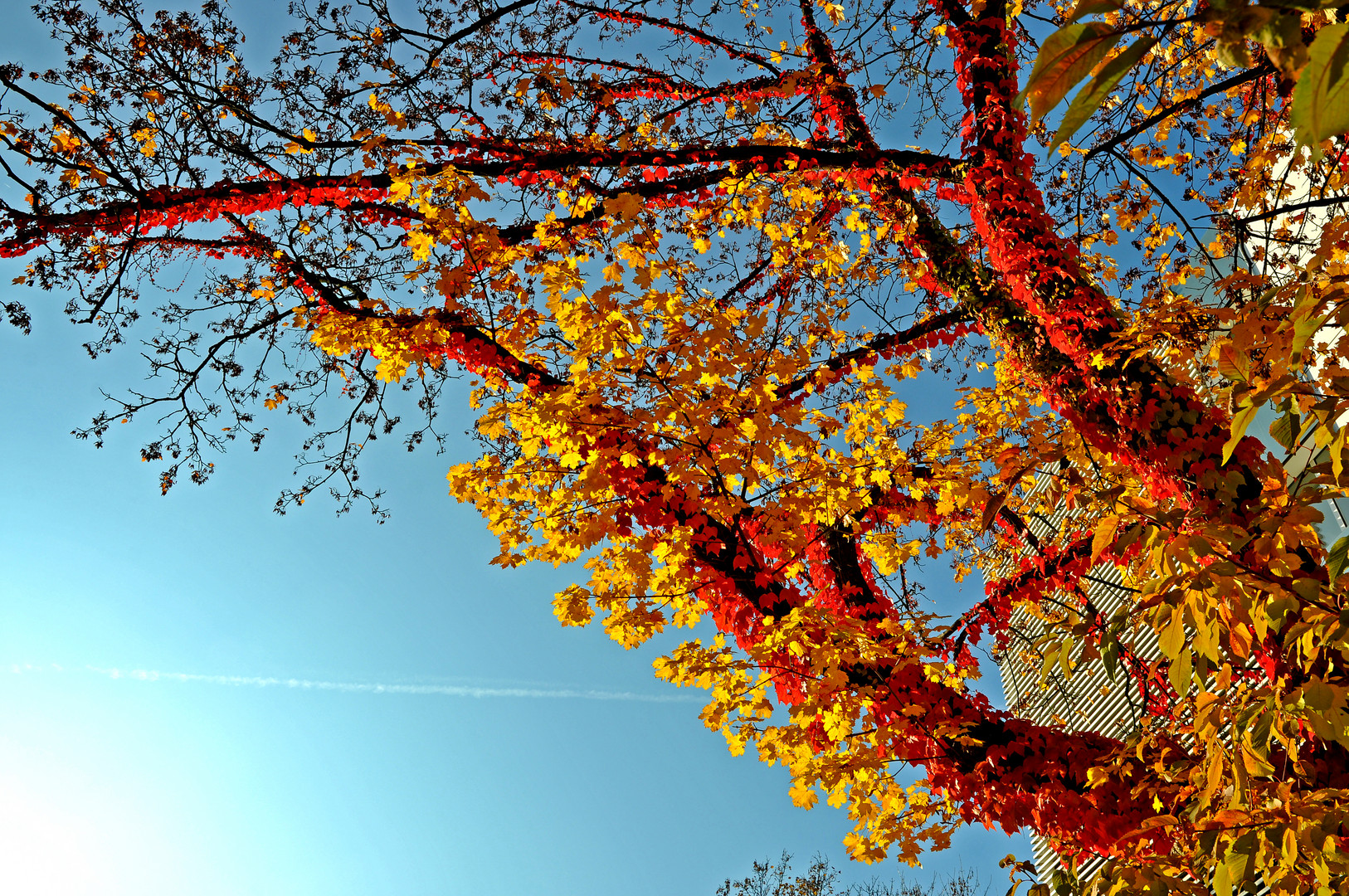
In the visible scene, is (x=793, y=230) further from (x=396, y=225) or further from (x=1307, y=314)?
(x=1307, y=314)

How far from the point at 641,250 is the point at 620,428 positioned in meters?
0.97

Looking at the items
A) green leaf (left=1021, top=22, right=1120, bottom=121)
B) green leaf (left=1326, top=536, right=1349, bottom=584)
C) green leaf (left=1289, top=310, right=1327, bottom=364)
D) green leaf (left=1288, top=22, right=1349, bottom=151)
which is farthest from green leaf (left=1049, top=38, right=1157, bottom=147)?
green leaf (left=1326, top=536, right=1349, bottom=584)

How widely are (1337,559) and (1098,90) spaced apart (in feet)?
4.29

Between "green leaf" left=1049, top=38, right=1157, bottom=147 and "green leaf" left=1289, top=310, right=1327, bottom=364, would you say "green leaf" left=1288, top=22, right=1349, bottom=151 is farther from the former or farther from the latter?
"green leaf" left=1289, top=310, right=1327, bottom=364

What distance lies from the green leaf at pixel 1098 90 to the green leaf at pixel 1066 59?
0.02 meters

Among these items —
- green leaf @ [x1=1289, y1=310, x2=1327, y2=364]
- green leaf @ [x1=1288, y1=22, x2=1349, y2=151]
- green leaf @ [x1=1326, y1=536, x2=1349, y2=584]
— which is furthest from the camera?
green leaf @ [x1=1326, y1=536, x2=1349, y2=584]

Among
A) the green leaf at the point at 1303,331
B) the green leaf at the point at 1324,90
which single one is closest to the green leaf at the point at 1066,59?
the green leaf at the point at 1324,90

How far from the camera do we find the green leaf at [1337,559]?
1.48 metres

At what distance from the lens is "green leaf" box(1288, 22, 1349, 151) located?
2.29ft

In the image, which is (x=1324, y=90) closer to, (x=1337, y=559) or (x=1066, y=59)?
(x=1066, y=59)

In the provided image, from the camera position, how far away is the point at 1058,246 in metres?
4.59

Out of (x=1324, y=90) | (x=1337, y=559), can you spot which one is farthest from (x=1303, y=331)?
(x=1324, y=90)

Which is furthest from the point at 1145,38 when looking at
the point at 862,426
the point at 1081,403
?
the point at 862,426

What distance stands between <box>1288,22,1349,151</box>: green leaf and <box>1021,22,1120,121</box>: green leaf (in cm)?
18
